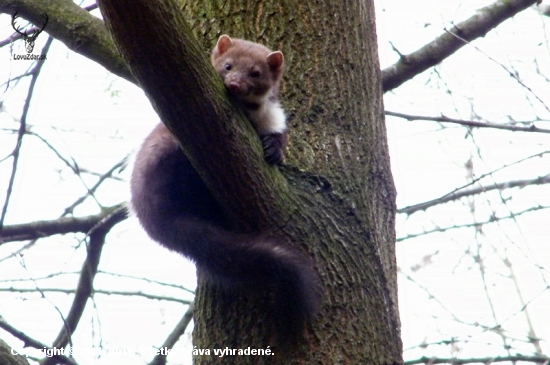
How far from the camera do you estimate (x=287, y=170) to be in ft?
12.6

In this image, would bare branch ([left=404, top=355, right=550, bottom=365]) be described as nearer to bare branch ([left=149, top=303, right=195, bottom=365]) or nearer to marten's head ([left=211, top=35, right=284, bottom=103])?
bare branch ([left=149, top=303, right=195, bottom=365])

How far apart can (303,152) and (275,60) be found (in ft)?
2.44

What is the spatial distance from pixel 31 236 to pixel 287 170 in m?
2.21

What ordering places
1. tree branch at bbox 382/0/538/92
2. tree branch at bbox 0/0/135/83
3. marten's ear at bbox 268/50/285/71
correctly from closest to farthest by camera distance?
marten's ear at bbox 268/50/285/71 → tree branch at bbox 0/0/135/83 → tree branch at bbox 382/0/538/92

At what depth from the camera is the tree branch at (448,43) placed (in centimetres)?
521

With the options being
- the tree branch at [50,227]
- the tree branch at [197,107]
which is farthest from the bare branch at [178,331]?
the tree branch at [197,107]

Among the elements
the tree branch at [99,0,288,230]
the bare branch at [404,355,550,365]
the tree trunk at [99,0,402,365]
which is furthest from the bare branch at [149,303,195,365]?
the tree branch at [99,0,288,230]

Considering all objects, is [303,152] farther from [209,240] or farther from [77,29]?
[77,29]

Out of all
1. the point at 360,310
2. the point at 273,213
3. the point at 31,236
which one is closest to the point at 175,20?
the point at 273,213

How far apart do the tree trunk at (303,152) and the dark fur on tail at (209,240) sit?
0.10 meters

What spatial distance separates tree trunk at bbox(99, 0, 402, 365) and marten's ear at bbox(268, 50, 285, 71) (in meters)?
0.07

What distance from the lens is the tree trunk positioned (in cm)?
304

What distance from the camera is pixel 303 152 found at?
3.97 metres

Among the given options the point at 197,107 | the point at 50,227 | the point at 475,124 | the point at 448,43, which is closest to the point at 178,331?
the point at 50,227
